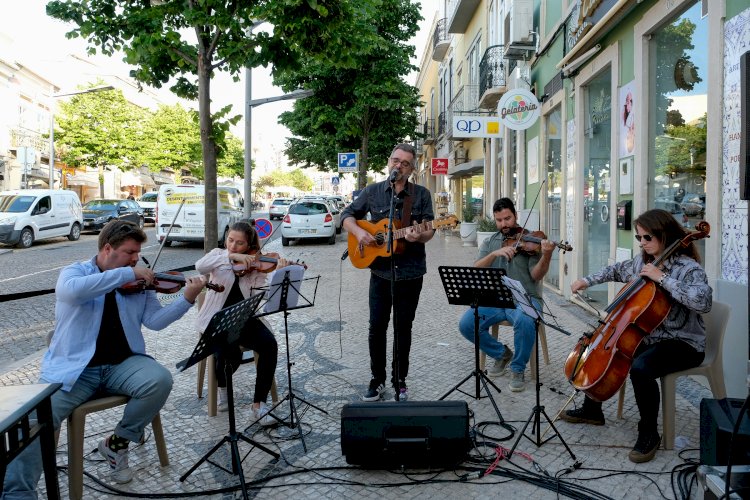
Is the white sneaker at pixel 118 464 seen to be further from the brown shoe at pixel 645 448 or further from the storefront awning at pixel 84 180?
the storefront awning at pixel 84 180

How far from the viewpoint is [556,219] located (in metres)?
10.2

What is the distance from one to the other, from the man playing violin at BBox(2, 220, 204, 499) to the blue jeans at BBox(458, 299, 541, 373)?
2372mm

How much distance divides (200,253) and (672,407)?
13871 mm

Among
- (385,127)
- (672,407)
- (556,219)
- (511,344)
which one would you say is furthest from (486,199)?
(672,407)

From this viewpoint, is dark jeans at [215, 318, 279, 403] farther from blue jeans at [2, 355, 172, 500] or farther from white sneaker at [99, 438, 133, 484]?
white sneaker at [99, 438, 133, 484]

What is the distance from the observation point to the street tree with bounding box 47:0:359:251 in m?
7.49

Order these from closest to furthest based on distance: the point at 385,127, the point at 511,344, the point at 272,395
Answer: the point at 272,395 → the point at 511,344 → the point at 385,127

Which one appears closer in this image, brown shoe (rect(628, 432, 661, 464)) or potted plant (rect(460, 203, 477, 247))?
brown shoe (rect(628, 432, 661, 464))

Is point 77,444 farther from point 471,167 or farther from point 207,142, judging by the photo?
point 471,167

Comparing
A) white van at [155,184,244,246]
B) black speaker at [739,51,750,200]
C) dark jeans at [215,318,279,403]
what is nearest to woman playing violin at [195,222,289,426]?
dark jeans at [215,318,279,403]

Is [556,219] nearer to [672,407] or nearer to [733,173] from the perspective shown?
[733,173]

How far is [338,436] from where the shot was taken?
3840 mm

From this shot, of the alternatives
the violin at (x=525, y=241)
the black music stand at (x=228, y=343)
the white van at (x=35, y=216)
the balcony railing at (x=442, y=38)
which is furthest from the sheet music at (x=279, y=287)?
the balcony railing at (x=442, y=38)

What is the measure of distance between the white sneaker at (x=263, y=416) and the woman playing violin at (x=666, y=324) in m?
2.24
